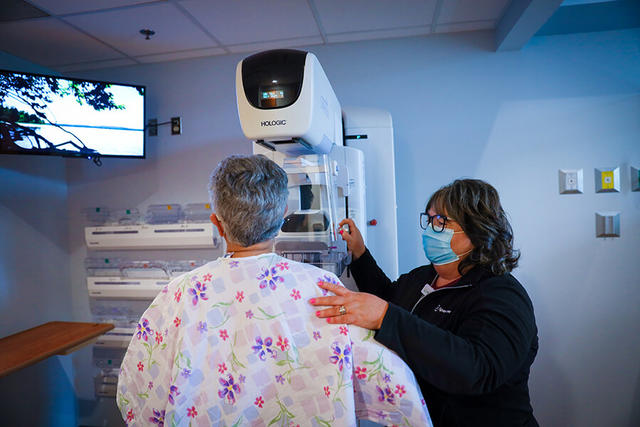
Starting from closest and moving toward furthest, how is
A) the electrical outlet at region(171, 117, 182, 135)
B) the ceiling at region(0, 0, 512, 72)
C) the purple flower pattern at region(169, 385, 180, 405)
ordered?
the purple flower pattern at region(169, 385, 180, 405)
the ceiling at region(0, 0, 512, 72)
the electrical outlet at region(171, 117, 182, 135)

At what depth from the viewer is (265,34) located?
2.08 meters

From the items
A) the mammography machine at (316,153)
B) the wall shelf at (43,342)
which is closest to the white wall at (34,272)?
the wall shelf at (43,342)

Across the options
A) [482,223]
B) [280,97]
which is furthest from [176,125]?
[482,223]

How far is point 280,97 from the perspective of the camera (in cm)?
111

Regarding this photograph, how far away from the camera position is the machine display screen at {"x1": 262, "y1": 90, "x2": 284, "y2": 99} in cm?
111

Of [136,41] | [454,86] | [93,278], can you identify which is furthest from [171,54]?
[454,86]

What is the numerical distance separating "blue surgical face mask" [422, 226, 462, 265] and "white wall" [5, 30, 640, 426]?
40.8 inches

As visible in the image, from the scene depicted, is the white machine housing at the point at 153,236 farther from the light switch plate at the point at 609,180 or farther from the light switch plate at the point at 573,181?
the light switch plate at the point at 609,180

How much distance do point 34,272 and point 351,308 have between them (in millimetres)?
2411

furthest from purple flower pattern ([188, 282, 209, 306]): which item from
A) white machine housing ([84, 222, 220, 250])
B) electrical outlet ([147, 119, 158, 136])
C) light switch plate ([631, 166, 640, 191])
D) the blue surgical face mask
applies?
light switch plate ([631, 166, 640, 191])

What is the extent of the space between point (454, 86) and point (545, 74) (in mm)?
494

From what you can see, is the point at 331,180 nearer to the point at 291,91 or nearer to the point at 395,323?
the point at 291,91

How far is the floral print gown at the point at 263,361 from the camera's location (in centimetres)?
84

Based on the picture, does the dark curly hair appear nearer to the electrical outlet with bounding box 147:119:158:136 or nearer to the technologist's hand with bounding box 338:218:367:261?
the technologist's hand with bounding box 338:218:367:261
